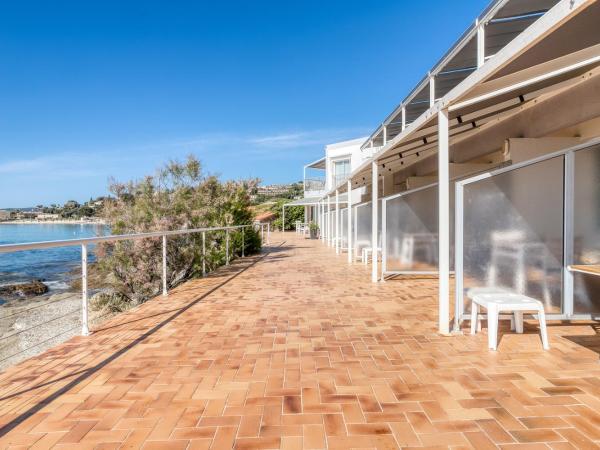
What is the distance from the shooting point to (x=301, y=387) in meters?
2.62

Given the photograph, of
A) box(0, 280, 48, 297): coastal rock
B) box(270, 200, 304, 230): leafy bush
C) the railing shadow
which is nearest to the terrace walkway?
the railing shadow

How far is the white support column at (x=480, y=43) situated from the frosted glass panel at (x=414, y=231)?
2131mm

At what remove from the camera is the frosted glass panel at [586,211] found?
3611 millimetres

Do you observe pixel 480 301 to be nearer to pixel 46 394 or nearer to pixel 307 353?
pixel 307 353

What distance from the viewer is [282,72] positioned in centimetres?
2044

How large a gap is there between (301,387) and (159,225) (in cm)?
652

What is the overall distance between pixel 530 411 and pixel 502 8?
576 cm

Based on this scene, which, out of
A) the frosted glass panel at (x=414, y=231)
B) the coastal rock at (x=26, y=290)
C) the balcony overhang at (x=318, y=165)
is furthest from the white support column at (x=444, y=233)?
the balcony overhang at (x=318, y=165)

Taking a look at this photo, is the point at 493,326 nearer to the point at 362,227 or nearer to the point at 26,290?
Result: the point at 362,227

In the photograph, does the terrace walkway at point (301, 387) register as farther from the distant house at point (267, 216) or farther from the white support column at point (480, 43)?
the distant house at point (267, 216)

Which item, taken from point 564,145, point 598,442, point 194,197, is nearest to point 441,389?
point 598,442

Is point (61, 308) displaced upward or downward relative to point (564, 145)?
downward

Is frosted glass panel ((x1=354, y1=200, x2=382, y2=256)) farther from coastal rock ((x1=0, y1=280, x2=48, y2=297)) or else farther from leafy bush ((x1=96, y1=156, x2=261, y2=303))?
coastal rock ((x1=0, y1=280, x2=48, y2=297))

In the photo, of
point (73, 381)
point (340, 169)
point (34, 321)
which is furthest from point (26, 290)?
point (340, 169)
